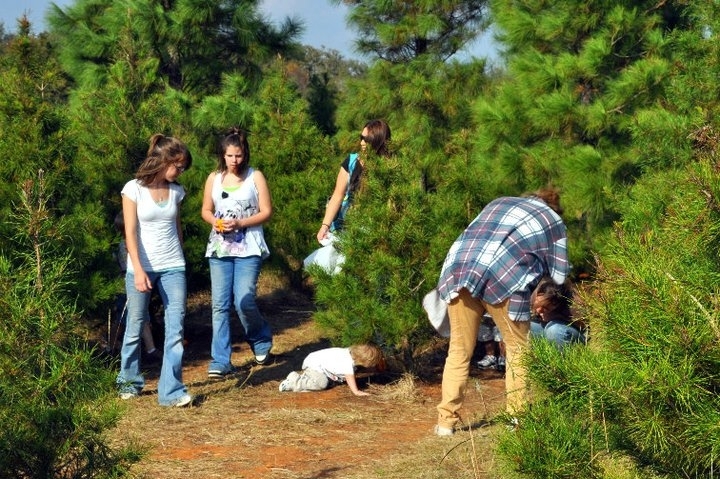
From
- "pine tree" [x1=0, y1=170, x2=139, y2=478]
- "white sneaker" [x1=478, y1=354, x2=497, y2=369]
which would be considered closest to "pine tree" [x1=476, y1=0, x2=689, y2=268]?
"white sneaker" [x1=478, y1=354, x2=497, y2=369]

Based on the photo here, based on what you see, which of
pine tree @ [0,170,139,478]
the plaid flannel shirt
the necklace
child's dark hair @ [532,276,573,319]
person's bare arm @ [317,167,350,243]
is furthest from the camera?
person's bare arm @ [317,167,350,243]

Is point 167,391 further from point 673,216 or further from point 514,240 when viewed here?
point 673,216

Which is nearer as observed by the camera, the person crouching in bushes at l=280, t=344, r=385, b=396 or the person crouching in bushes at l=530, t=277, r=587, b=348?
the person crouching in bushes at l=530, t=277, r=587, b=348

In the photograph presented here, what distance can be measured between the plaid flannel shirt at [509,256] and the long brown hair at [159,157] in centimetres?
183

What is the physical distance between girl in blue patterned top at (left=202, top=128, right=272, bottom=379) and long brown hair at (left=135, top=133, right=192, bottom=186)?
69cm

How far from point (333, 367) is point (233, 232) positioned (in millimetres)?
1096

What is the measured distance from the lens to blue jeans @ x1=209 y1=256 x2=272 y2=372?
7047mm

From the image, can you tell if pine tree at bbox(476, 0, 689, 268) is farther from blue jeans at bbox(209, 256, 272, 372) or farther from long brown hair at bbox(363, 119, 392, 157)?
blue jeans at bbox(209, 256, 272, 372)

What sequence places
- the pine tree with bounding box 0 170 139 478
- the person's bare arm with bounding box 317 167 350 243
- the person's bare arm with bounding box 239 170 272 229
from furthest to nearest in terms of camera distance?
1. the person's bare arm with bounding box 317 167 350 243
2. the person's bare arm with bounding box 239 170 272 229
3. the pine tree with bounding box 0 170 139 478

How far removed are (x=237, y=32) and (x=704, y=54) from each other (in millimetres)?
6375

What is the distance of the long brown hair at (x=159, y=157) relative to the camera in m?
6.27

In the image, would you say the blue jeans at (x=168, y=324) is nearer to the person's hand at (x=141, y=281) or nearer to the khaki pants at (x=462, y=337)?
the person's hand at (x=141, y=281)

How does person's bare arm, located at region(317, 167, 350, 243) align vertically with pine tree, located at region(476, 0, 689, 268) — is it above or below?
below

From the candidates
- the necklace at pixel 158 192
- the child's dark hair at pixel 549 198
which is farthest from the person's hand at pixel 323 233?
the child's dark hair at pixel 549 198
